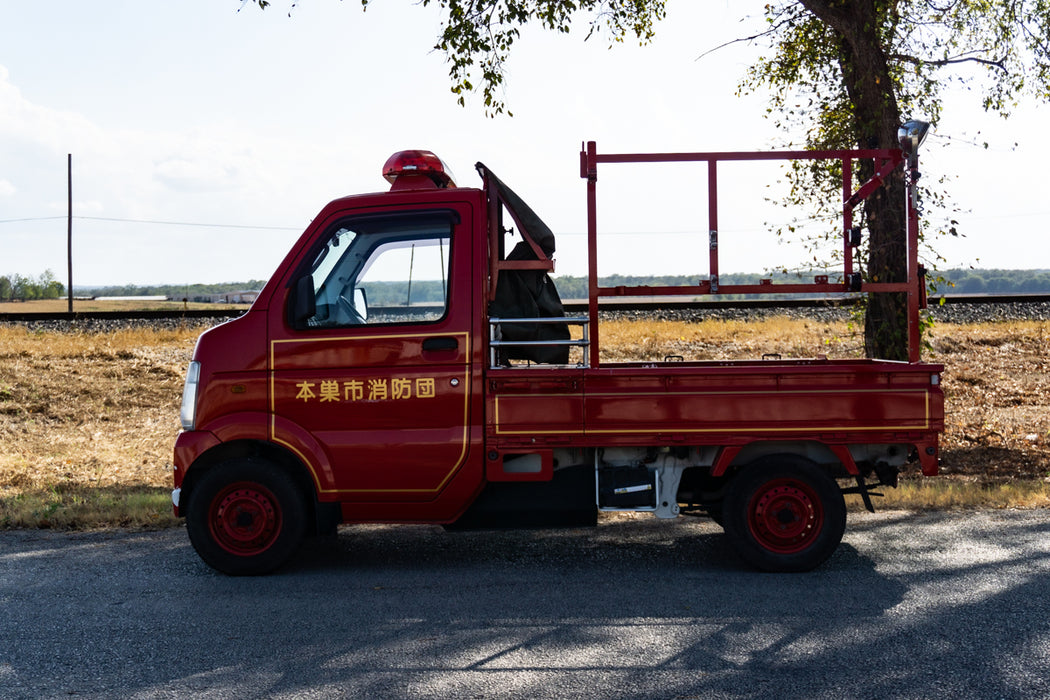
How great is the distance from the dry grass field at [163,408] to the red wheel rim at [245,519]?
1.96 metres

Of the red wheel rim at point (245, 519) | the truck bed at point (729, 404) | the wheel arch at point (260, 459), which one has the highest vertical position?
the truck bed at point (729, 404)

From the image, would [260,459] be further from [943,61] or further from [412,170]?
[943,61]

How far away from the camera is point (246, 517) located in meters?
6.24

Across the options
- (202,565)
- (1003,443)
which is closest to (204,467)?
(202,565)

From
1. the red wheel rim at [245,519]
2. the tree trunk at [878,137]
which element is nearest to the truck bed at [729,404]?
the red wheel rim at [245,519]

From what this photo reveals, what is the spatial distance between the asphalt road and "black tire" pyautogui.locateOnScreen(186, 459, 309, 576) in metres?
0.18

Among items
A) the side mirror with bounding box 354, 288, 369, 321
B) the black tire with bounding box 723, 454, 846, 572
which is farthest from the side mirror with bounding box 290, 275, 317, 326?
the black tire with bounding box 723, 454, 846, 572

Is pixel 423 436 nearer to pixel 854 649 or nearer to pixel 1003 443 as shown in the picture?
pixel 854 649

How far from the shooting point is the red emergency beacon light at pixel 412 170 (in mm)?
6562

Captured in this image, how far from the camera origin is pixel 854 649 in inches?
183

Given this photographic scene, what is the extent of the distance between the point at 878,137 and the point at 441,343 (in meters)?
7.31

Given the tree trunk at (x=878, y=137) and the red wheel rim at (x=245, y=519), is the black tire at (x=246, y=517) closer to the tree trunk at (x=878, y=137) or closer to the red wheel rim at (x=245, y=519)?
the red wheel rim at (x=245, y=519)

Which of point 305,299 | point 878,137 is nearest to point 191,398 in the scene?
point 305,299

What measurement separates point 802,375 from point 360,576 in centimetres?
308
